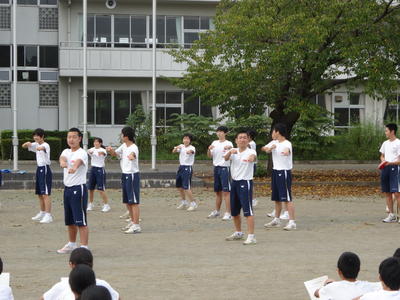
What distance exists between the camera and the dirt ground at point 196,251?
29.1ft

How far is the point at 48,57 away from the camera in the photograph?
124 ft

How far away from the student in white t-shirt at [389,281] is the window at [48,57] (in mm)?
33808

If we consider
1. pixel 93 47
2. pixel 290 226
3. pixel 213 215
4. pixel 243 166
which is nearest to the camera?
pixel 243 166

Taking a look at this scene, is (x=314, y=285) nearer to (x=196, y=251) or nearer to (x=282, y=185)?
(x=196, y=251)

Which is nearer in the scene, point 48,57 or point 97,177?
point 97,177

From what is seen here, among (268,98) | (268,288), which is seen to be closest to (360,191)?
(268,98)

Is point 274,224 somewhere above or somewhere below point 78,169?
below

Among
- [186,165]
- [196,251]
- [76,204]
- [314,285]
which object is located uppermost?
[186,165]

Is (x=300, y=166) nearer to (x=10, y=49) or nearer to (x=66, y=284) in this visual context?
(x=10, y=49)

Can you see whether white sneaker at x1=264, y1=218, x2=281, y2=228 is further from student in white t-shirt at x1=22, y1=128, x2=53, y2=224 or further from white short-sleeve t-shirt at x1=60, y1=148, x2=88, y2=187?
white short-sleeve t-shirt at x1=60, y1=148, x2=88, y2=187

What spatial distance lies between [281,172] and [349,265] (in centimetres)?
848

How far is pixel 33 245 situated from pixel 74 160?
187 centimetres

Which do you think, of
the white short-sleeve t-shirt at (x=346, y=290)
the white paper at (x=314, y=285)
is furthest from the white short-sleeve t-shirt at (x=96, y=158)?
the white short-sleeve t-shirt at (x=346, y=290)

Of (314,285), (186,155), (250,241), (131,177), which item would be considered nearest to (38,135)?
(131,177)
